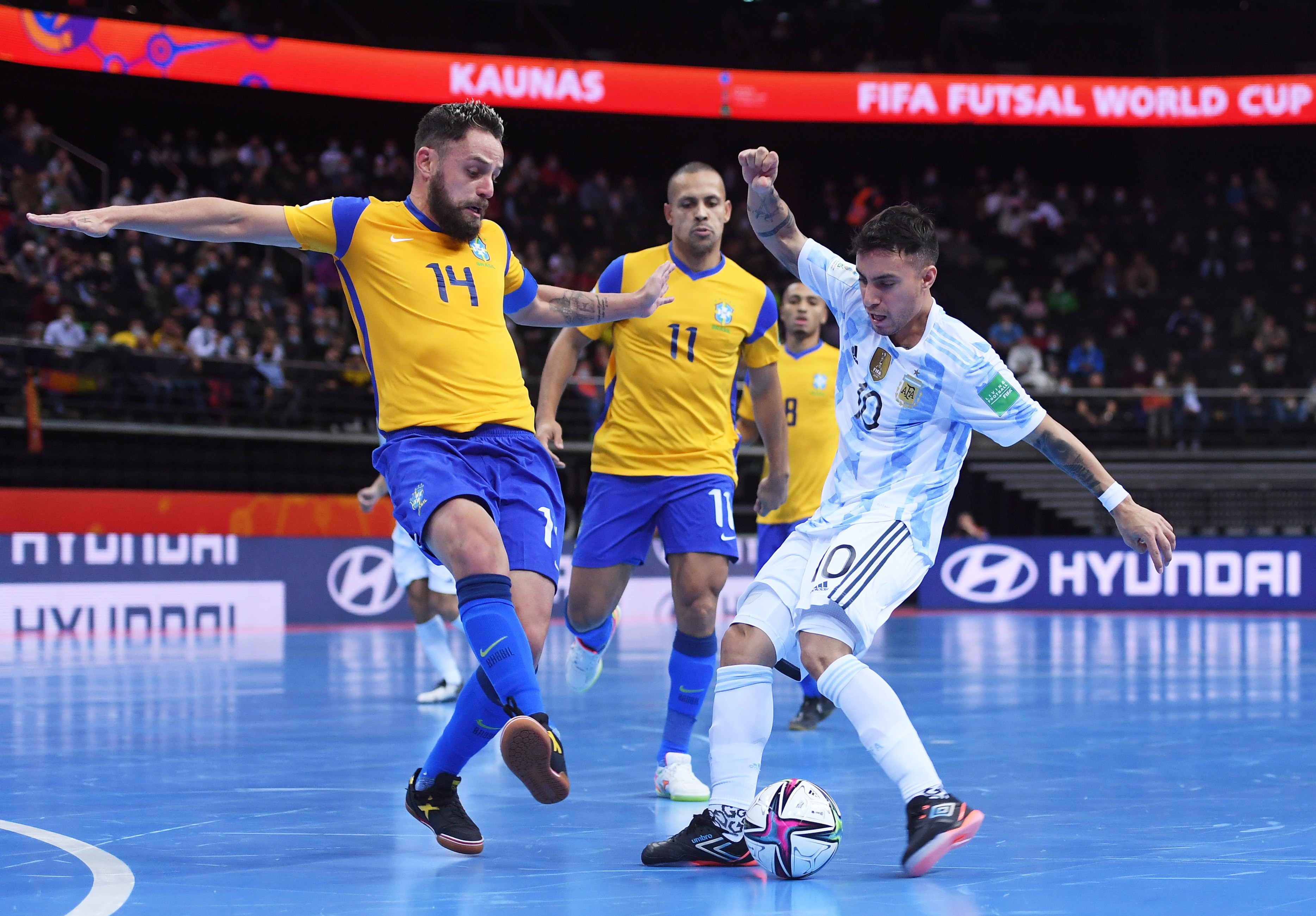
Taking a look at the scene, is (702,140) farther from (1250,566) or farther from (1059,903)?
(1059,903)

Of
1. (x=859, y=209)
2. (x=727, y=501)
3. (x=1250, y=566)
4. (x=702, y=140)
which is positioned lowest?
(x=1250, y=566)

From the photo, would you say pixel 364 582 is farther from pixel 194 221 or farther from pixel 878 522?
pixel 878 522

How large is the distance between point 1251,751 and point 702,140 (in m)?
26.4

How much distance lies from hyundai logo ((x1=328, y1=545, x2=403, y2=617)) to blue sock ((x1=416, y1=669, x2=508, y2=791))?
42.8ft

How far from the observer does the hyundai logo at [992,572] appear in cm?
2053

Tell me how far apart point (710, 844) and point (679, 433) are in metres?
2.34

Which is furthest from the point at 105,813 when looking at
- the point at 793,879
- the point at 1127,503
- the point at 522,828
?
the point at 1127,503

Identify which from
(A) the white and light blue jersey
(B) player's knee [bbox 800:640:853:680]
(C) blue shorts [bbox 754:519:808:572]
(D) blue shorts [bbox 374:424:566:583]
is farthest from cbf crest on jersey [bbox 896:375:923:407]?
(C) blue shorts [bbox 754:519:808:572]

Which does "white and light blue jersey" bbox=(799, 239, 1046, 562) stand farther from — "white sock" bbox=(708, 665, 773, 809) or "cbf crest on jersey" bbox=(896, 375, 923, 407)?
"white sock" bbox=(708, 665, 773, 809)

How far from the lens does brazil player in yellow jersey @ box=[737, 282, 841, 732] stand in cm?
884

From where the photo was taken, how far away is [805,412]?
898 centimetres

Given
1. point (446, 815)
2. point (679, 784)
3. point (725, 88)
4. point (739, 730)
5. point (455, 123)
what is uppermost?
point (725, 88)

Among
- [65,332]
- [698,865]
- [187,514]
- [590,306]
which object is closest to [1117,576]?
[187,514]

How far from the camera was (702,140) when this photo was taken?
103ft
